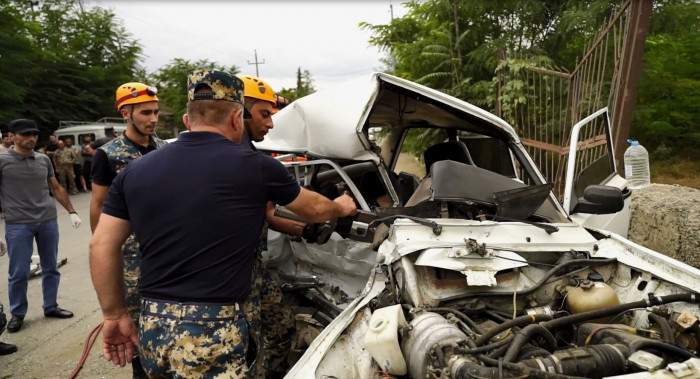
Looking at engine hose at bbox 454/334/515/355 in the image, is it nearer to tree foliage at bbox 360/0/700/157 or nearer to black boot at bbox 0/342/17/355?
black boot at bbox 0/342/17/355

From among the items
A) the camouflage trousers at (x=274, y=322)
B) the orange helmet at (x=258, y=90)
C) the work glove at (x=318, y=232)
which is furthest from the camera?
the orange helmet at (x=258, y=90)

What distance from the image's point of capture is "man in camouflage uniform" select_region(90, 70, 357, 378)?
1.94 meters

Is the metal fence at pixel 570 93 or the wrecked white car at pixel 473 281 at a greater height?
the metal fence at pixel 570 93

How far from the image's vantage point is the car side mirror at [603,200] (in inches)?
A: 116

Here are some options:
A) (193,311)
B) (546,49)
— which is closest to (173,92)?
(546,49)

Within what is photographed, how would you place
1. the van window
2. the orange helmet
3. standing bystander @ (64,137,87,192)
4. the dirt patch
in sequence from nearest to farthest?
the orange helmet < the dirt patch < standing bystander @ (64,137,87,192) < the van window

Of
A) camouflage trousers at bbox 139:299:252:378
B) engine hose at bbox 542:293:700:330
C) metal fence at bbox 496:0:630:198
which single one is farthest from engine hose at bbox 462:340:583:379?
metal fence at bbox 496:0:630:198

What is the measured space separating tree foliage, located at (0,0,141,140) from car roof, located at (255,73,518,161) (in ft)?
48.3

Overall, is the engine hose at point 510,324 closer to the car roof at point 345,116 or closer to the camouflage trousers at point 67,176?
the car roof at point 345,116

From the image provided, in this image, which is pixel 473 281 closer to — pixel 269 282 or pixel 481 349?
pixel 481 349

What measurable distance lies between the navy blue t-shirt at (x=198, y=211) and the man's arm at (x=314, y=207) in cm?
14

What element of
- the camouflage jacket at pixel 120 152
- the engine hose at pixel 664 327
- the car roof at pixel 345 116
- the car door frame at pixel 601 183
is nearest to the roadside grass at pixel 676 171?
the car door frame at pixel 601 183

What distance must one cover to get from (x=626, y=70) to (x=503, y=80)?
2.76 meters

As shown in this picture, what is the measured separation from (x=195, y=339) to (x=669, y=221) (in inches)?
181
